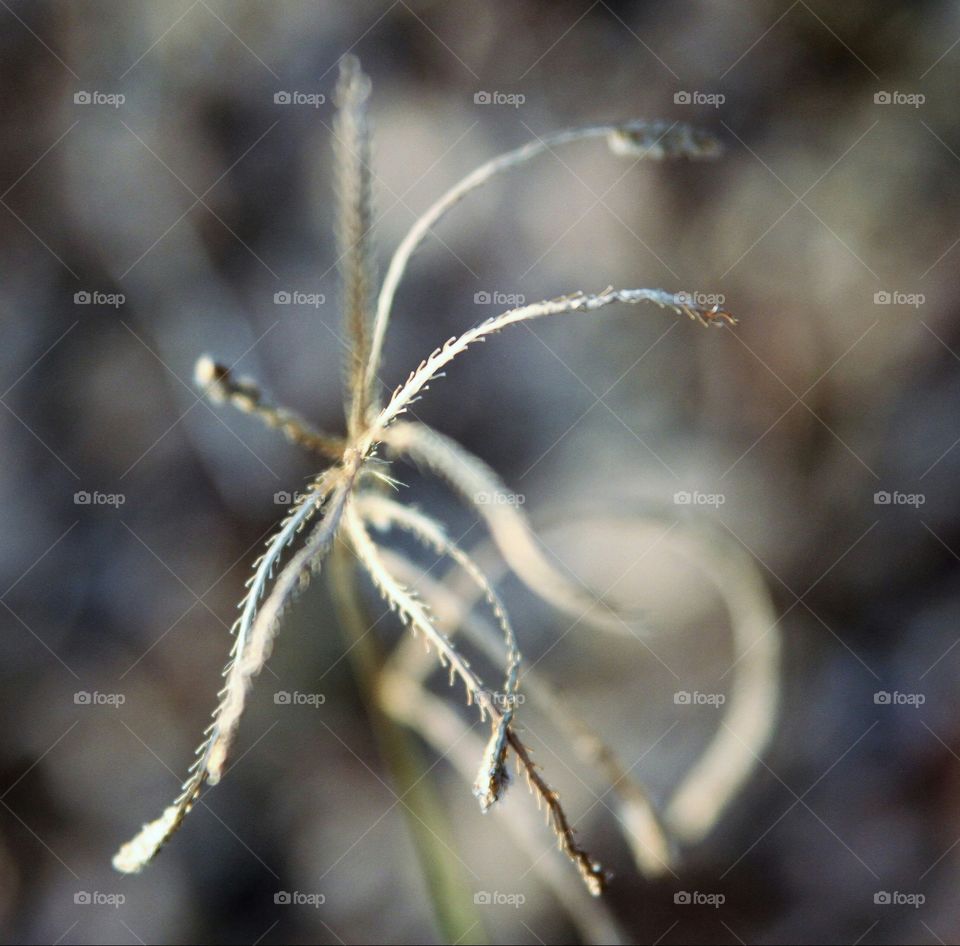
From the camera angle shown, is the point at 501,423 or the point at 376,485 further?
the point at 501,423

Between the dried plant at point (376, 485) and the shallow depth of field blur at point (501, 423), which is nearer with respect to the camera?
the dried plant at point (376, 485)

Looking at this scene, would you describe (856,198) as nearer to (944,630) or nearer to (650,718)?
(944,630)

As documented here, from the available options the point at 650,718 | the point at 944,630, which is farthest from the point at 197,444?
the point at 944,630

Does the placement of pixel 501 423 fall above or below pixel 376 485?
above

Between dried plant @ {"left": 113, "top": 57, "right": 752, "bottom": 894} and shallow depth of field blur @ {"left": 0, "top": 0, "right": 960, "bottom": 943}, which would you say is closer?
dried plant @ {"left": 113, "top": 57, "right": 752, "bottom": 894}
